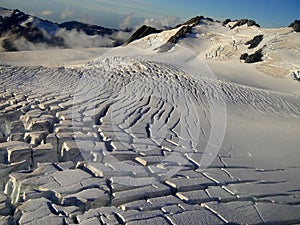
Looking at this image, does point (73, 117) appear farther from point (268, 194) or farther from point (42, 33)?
point (42, 33)

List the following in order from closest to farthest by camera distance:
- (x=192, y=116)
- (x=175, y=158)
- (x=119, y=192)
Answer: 1. (x=119, y=192)
2. (x=175, y=158)
3. (x=192, y=116)

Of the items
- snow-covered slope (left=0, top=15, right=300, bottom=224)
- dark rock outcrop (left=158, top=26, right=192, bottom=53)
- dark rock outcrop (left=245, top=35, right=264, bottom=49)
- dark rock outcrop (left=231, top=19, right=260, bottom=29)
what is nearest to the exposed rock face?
dark rock outcrop (left=158, top=26, right=192, bottom=53)

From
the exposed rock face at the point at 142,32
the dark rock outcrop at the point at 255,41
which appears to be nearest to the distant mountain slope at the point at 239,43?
the dark rock outcrop at the point at 255,41

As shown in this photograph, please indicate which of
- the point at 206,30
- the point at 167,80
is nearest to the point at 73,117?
the point at 167,80

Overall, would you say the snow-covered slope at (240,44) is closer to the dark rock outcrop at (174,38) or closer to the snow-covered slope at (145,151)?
the dark rock outcrop at (174,38)

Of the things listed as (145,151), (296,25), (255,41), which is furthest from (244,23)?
(145,151)

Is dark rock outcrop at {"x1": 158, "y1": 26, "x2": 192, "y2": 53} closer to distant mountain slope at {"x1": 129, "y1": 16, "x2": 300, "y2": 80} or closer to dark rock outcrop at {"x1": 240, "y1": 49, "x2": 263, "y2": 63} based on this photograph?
distant mountain slope at {"x1": 129, "y1": 16, "x2": 300, "y2": 80}
